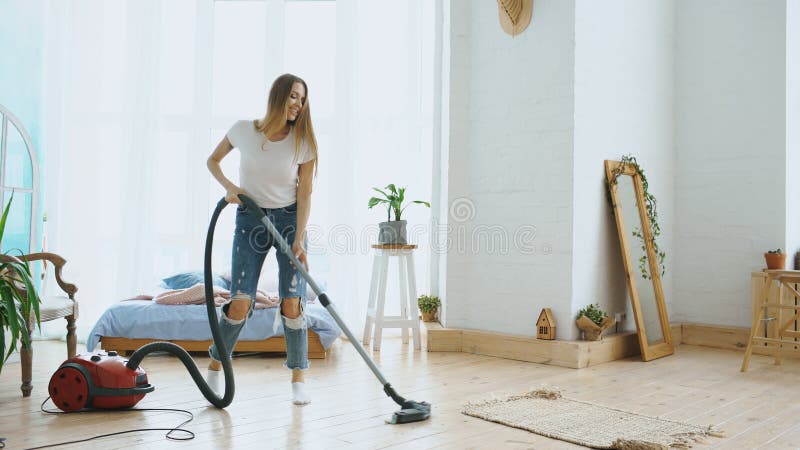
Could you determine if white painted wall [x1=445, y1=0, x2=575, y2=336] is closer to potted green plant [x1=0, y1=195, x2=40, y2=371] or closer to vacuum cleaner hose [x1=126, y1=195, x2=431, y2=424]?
vacuum cleaner hose [x1=126, y1=195, x2=431, y2=424]

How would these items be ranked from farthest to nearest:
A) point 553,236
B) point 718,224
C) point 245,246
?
point 718,224, point 553,236, point 245,246

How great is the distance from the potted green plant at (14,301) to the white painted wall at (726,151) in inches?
157

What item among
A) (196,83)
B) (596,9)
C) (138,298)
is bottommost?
(138,298)

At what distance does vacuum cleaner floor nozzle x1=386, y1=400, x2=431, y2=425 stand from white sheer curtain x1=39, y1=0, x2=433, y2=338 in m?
2.07

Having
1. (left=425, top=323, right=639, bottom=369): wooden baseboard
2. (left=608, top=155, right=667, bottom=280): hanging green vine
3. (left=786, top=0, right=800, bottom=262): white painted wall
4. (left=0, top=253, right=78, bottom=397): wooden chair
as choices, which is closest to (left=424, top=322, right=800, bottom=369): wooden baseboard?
(left=425, top=323, right=639, bottom=369): wooden baseboard

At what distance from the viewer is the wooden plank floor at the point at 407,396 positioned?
219cm

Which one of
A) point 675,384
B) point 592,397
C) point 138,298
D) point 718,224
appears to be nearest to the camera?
point 592,397

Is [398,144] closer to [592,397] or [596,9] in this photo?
[596,9]

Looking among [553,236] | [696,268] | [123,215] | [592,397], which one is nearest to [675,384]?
[592,397]

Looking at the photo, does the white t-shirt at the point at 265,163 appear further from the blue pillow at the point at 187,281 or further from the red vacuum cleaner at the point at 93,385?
the blue pillow at the point at 187,281

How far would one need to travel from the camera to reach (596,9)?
3.85 meters

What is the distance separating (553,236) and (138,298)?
99.2 inches

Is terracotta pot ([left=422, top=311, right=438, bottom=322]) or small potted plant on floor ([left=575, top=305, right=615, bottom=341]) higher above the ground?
small potted plant on floor ([left=575, top=305, right=615, bottom=341])

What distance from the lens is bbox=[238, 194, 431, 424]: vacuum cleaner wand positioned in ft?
7.76
